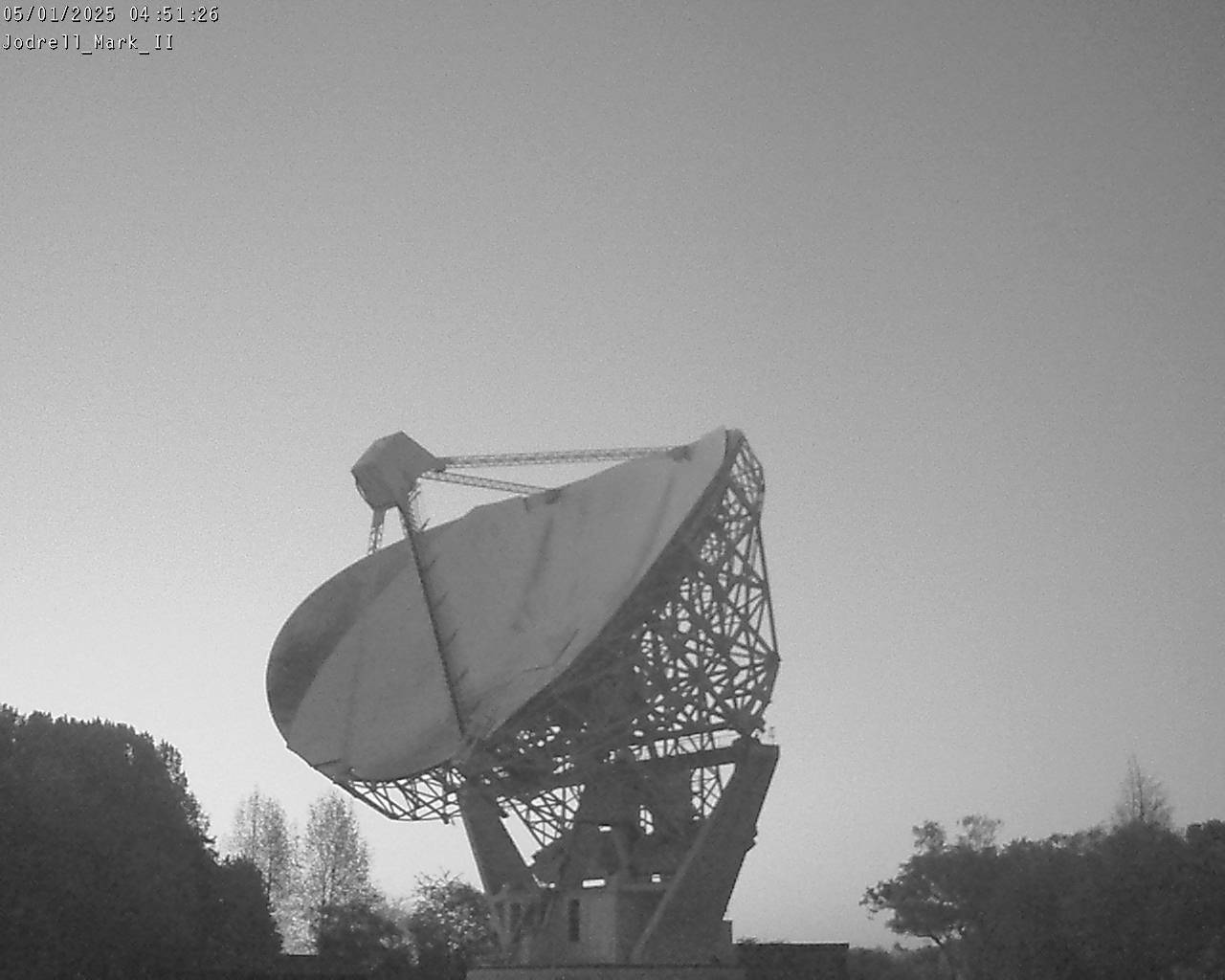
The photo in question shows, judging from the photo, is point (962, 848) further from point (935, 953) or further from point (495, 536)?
point (495, 536)

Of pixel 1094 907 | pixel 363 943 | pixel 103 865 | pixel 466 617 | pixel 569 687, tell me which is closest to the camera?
pixel 569 687

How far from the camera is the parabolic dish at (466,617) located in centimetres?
3173

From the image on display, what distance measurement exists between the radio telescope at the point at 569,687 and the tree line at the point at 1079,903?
23.1 meters

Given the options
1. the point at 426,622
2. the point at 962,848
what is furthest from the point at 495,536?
the point at 962,848

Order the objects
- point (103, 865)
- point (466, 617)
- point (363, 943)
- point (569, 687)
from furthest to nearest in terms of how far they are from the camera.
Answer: point (363, 943)
point (103, 865)
point (466, 617)
point (569, 687)

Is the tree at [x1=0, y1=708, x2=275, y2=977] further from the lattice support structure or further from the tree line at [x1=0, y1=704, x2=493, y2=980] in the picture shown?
the lattice support structure

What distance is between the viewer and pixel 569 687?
30.9 metres

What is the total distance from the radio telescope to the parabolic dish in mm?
69

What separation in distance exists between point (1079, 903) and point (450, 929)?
1076 inches

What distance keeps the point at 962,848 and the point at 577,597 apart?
4920cm

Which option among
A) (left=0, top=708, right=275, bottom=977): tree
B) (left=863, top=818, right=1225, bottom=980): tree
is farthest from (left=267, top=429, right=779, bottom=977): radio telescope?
(left=863, top=818, right=1225, bottom=980): tree

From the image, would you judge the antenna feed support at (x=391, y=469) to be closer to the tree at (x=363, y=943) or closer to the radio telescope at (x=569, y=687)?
the radio telescope at (x=569, y=687)

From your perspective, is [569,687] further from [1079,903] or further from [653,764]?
[1079,903]

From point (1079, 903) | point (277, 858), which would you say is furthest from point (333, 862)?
point (1079, 903)
